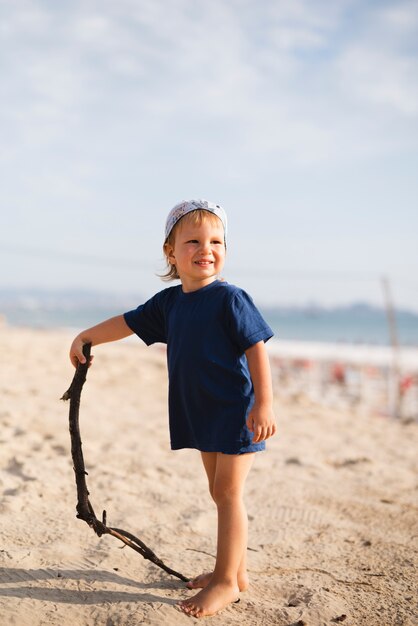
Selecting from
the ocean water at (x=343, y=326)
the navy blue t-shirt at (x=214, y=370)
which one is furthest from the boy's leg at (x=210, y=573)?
the ocean water at (x=343, y=326)

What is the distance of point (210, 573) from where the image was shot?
2381 mm

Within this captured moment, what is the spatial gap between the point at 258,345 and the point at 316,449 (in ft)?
12.2

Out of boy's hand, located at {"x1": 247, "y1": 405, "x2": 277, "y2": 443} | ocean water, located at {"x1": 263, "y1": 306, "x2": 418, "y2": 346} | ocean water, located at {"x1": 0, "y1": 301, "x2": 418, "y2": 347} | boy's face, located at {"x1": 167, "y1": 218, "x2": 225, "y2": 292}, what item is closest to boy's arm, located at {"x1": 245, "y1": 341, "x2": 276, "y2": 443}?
boy's hand, located at {"x1": 247, "y1": 405, "x2": 277, "y2": 443}

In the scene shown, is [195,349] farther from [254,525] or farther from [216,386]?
[254,525]

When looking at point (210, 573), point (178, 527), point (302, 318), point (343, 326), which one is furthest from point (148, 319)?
point (302, 318)

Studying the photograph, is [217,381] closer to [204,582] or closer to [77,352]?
[77,352]

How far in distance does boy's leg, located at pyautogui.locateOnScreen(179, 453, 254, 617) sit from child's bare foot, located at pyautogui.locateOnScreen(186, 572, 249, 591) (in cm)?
12

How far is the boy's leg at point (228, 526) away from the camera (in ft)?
7.23

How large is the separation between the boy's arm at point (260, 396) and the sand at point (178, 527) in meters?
0.67

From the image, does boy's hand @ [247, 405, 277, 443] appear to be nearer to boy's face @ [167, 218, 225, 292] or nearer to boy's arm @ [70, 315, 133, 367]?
boy's face @ [167, 218, 225, 292]

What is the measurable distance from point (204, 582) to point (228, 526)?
32 centimetres

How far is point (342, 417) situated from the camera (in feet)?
26.0

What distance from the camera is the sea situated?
200 feet

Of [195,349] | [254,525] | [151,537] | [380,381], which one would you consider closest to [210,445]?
[195,349]
